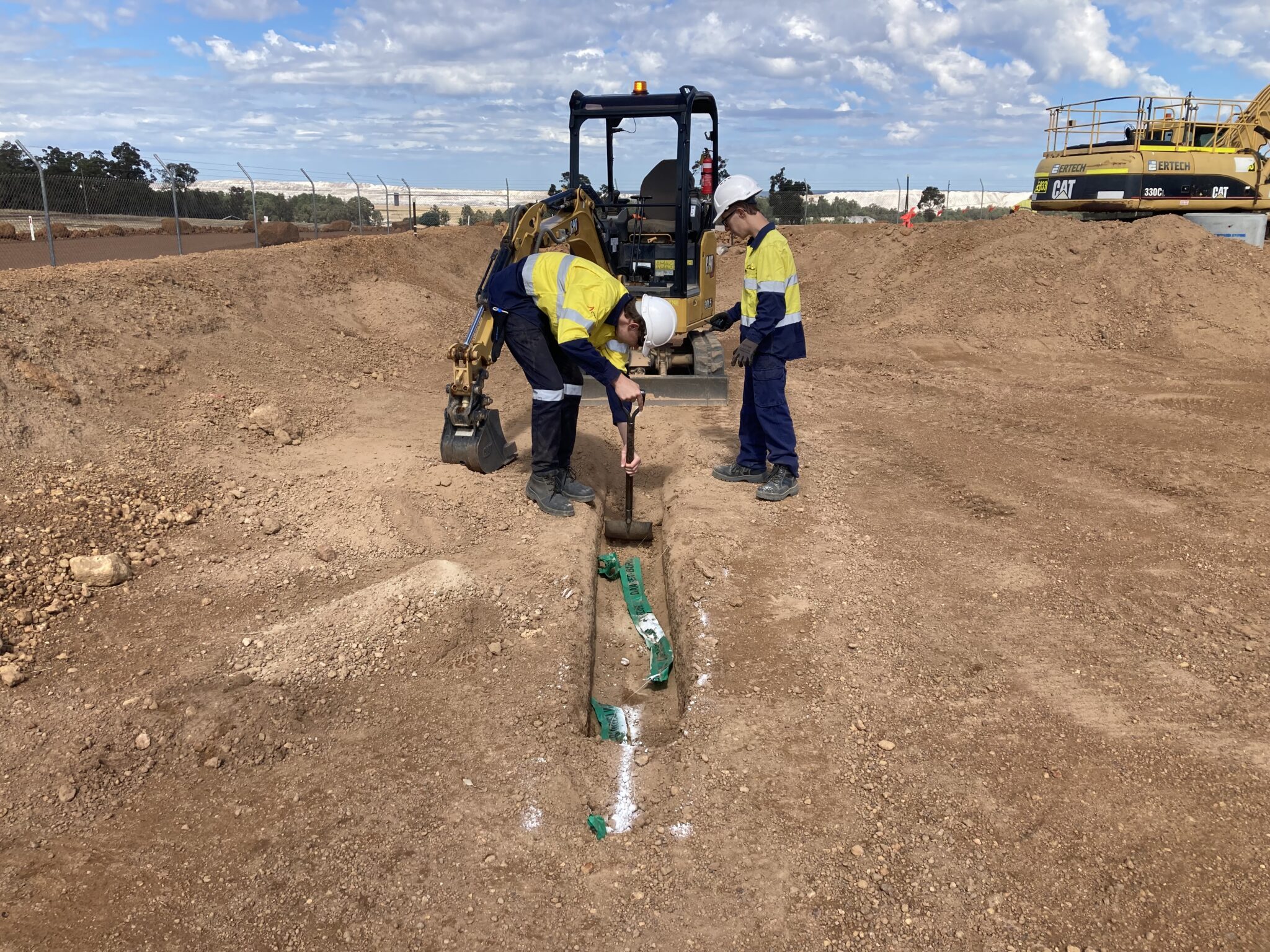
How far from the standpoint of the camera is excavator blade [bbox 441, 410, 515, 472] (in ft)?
21.3

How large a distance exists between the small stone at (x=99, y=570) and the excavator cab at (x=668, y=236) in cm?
522

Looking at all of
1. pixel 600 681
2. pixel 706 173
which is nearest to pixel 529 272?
pixel 600 681

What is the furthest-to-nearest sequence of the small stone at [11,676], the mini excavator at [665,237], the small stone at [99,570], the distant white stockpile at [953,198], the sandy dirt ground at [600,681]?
the distant white stockpile at [953,198], the mini excavator at [665,237], the small stone at [99,570], the small stone at [11,676], the sandy dirt ground at [600,681]

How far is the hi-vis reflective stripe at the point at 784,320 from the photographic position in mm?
6199

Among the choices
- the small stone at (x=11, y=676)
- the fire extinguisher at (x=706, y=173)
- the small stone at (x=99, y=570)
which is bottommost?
the small stone at (x=11, y=676)

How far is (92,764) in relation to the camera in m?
3.48

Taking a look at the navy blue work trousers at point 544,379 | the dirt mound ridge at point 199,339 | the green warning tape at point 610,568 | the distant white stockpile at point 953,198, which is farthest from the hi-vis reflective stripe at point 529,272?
the distant white stockpile at point 953,198

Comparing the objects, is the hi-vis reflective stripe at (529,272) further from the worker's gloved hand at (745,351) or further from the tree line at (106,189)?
the tree line at (106,189)

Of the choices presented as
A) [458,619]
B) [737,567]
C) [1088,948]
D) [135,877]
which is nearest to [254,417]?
[458,619]

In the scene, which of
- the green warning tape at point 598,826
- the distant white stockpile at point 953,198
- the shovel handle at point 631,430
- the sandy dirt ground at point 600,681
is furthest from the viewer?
the distant white stockpile at point 953,198

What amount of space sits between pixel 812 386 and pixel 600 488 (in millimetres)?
4165

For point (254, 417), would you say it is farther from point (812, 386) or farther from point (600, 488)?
point (812, 386)

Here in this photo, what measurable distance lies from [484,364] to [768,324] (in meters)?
1.99

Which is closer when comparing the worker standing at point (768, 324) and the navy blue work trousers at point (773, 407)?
the worker standing at point (768, 324)
